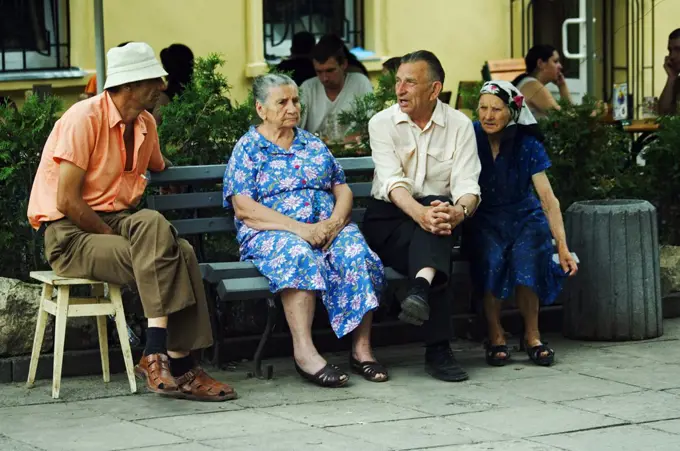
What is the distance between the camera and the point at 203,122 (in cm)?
732

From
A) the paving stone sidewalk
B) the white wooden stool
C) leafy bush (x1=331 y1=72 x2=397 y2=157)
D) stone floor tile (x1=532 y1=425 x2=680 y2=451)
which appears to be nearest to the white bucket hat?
the white wooden stool

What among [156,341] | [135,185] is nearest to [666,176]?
[135,185]

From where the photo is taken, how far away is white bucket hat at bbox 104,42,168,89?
6.31 metres

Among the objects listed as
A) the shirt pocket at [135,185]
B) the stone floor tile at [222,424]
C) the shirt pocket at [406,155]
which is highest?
the shirt pocket at [406,155]

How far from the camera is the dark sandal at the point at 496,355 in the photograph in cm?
689

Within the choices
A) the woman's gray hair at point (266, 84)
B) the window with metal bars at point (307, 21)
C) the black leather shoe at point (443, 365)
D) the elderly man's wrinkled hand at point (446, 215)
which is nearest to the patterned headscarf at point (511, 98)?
the elderly man's wrinkled hand at point (446, 215)

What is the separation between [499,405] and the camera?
19.6 feet

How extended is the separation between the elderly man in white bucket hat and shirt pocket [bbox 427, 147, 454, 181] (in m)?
1.33

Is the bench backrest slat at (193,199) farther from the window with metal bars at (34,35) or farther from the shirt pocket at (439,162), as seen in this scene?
the window with metal bars at (34,35)

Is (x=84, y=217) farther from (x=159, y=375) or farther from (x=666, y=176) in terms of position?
(x=666, y=176)

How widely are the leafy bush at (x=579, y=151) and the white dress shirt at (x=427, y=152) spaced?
1.30 meters

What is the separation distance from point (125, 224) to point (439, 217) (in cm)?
142

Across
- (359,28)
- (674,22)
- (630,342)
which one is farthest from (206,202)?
(674,22)

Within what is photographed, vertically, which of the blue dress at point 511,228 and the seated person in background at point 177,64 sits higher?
the seated person in background at point 177,64
